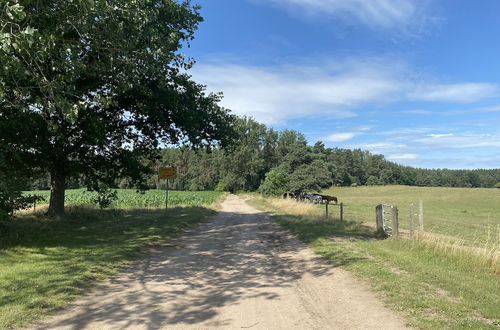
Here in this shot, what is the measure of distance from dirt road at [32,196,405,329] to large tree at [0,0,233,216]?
3610 mm

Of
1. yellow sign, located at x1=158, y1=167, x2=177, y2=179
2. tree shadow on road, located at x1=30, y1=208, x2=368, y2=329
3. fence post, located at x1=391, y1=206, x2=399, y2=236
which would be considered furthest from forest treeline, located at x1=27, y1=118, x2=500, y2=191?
fence post, located at x1=391, y1=206, x2=399, y2=236

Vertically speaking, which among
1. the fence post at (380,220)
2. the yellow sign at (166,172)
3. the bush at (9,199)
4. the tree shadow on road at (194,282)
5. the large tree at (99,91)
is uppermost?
the large tree at (99,91)

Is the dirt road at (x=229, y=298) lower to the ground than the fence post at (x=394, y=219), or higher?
lower

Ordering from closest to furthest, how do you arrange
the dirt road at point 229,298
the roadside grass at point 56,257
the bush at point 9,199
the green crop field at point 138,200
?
the dirt road at point 229,298 → the roadside grass at point 56,257 → the bush at point 9,199 → the green crop field at point 138,200

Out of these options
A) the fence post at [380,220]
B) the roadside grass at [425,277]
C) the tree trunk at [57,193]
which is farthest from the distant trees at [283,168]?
the roadside grass at [425,277]

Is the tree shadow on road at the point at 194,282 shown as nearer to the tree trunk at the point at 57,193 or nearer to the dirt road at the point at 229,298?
the dirt road at the point at 229,298

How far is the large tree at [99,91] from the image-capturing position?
7.61 m

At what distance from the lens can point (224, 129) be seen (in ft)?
59.1

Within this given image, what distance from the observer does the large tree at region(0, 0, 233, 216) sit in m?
7.61

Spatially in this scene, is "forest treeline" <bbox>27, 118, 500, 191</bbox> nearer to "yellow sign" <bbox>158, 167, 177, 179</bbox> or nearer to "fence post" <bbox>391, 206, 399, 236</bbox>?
"yellow sign" <bbox>158, 167, 177, 179</bbox>

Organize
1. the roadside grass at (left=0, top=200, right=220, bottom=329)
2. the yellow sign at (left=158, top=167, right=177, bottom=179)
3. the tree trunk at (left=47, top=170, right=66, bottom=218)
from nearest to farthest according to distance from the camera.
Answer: the roadside grass at (left=0, top=200, right=220, bottom=329)
the tree trunk at (left=47, top=170, right=66, bottom=218)
the yellow sign at (left=158, top=167, right=177, bottom=179)

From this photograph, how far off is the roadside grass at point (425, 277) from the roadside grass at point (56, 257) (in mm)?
5377

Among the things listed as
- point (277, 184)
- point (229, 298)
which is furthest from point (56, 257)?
point (277, 184)

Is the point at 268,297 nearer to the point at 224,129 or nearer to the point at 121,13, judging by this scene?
the point at 121,13
